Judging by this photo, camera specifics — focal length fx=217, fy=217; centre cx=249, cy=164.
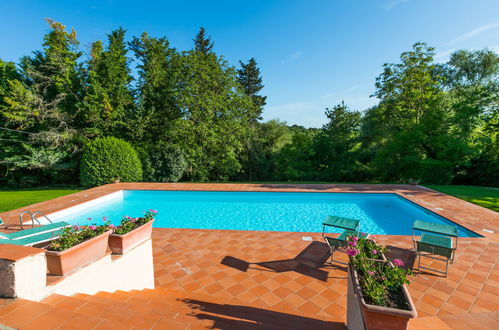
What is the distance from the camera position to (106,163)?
12.9 metres

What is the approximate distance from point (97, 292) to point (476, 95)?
60.0 feet

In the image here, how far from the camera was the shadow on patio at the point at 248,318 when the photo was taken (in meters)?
2.25

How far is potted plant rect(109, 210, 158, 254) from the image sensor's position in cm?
286

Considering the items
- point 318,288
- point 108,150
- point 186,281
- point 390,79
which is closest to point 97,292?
point 186,281

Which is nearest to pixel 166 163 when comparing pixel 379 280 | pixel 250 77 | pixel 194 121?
pixel 194 121

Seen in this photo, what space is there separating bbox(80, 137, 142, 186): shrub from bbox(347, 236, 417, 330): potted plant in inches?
549

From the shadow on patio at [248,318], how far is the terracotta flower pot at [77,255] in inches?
49.7

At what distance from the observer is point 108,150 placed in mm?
12883

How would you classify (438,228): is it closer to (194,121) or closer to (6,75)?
(194,121)

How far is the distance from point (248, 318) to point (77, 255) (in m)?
2.02

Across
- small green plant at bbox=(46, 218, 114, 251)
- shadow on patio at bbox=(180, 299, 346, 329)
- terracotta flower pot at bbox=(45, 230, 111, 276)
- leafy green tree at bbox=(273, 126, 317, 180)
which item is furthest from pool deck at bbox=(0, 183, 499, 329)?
leafy green tree at bbox=(273, 126, 317, 180)

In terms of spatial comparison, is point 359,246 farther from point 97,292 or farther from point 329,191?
point 329,191

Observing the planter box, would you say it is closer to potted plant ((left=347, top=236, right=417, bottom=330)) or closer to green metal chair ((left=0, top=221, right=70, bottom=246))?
potted plant ((left=347, top=236, right=417, bottom=330))

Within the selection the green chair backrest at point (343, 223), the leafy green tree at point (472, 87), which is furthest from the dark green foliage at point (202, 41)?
the green chair backrest at point (343, 223)
